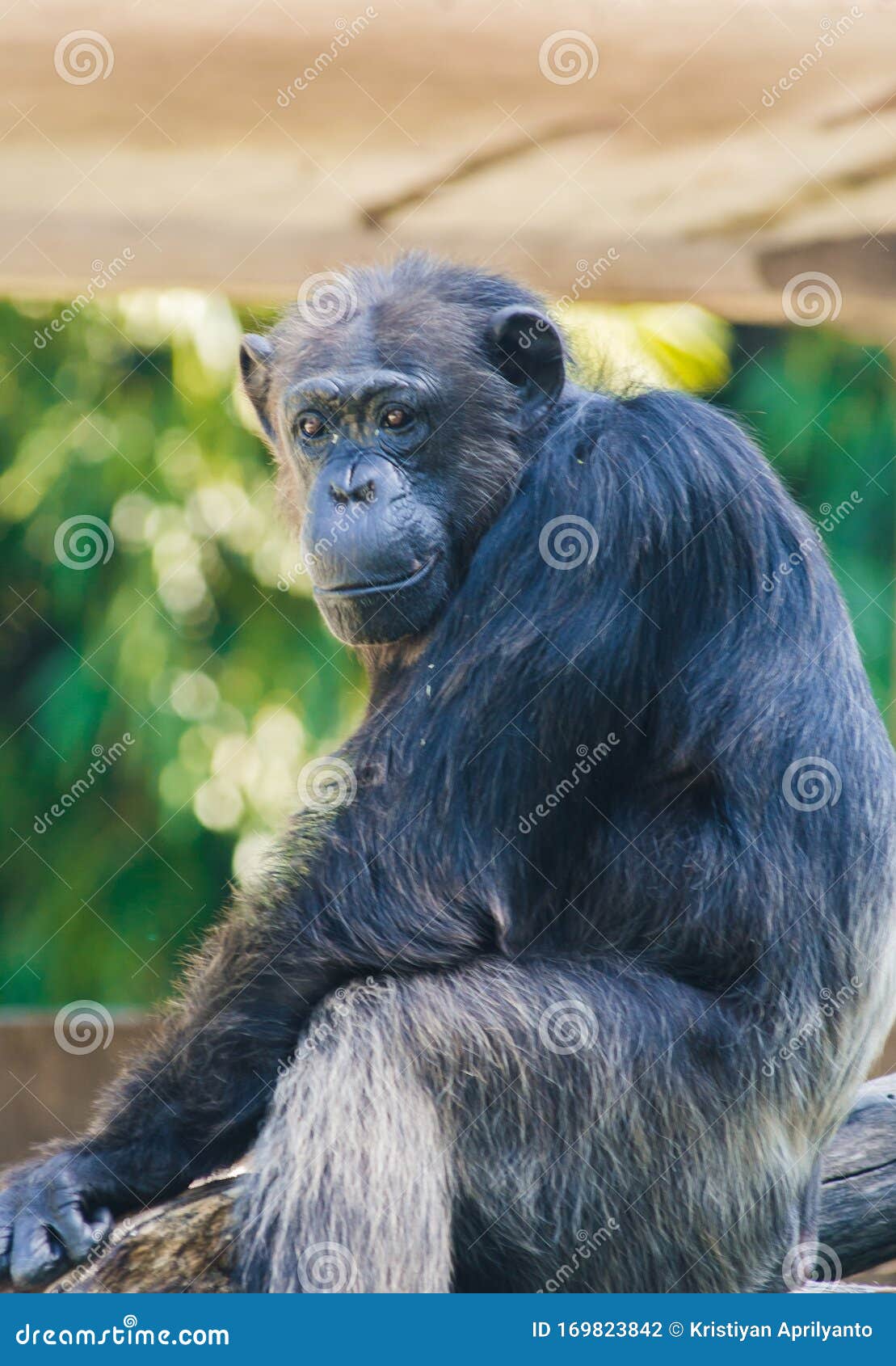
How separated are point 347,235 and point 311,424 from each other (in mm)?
1433

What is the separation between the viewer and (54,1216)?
3.41m

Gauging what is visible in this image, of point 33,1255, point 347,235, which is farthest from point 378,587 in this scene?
point 347,235

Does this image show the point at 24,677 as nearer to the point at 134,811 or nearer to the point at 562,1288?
the point at 134,811

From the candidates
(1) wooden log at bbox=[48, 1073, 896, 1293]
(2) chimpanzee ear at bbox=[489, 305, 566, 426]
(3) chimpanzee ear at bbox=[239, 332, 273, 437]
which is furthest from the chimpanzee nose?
(1) wooden log at bbox=[48, 1073, 896, 1293]

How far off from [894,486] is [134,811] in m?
4.13

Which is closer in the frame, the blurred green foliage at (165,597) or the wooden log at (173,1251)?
the wooden log at (173,1251)

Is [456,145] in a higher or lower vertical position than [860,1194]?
higher

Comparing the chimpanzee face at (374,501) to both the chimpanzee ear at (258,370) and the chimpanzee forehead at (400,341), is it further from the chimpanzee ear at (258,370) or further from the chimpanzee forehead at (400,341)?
the chimpanzee ear at (258,370)

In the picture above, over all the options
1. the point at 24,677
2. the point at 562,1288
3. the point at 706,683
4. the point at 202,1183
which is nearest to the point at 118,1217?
the point at 202,1183

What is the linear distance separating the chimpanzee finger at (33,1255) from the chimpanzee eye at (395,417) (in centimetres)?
206

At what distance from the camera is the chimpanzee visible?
331cm

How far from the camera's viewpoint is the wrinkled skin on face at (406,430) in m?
3.69

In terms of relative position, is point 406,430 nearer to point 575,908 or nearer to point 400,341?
point 400,341

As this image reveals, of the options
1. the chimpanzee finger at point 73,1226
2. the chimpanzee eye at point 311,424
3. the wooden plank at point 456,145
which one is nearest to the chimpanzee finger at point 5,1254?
the chimpanzee finger at point 73,1226
